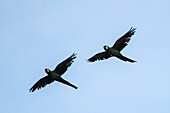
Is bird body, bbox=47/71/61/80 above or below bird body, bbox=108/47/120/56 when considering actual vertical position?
above

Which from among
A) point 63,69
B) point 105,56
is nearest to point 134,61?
point 105,56

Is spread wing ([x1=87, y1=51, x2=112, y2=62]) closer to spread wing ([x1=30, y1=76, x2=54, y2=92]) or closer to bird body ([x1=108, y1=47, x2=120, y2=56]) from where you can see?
bird body ([x1=108, y1=47, x2=120, y2=56])

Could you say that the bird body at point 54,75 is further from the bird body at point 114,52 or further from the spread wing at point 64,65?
the bird body at point 114,52

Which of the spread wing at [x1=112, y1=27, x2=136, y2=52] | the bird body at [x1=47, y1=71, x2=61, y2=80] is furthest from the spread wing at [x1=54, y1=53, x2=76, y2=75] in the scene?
the spread wing at [x1=112, y1=27, x2=136, y2=52]

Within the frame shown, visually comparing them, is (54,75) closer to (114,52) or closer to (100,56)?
(100,56)

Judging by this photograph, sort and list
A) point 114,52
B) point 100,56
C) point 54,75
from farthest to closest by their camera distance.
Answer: point 100,56 → point 114,52 → point 54,75

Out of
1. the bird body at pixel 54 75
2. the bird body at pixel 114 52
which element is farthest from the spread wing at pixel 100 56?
the bird body at pixel 54 75

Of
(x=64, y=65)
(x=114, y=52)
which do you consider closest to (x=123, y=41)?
(x=114, y=52)

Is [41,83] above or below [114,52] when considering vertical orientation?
above

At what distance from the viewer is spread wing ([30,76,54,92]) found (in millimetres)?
26608

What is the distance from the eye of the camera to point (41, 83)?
2688 cm

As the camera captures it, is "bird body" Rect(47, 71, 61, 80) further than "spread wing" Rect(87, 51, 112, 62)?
No

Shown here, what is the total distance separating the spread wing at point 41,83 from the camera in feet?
87.3

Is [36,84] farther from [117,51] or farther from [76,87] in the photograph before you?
[117,51]
